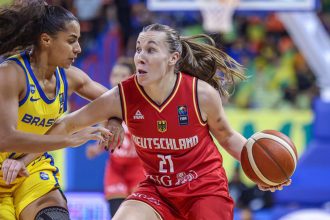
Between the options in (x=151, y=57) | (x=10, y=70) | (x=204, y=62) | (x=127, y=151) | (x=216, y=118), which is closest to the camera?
(x=10, y=70)

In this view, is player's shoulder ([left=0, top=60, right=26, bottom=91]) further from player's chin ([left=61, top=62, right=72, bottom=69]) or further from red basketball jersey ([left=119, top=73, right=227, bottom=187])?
red basketball jersey ([left=119, top=73, right=227, bottom=187])

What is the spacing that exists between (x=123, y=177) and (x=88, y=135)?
2.52 meters

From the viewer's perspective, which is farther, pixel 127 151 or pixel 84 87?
pixel 127 151

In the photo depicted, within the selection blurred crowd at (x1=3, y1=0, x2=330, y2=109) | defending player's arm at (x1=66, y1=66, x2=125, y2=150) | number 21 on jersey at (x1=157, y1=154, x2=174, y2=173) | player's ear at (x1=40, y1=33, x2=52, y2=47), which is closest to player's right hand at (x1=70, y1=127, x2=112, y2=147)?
defending player's arm at (x1=66, y1=66, x2=125, y2=150)

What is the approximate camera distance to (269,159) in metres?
4.96

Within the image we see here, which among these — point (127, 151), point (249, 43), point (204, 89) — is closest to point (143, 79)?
point (204, 89)

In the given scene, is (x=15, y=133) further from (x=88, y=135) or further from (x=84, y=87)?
(x=84, y=87)

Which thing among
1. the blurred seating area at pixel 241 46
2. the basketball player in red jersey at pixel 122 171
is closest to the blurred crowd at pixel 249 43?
the blurred seating area at pixel 241 46

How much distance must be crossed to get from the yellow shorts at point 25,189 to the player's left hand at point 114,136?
45 centimetres

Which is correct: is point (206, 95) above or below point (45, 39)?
below

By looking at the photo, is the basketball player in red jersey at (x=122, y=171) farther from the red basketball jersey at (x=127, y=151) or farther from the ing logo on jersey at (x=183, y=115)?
the ing logo on jersey at (x=183, y=115)

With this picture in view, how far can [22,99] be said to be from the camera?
184 inches

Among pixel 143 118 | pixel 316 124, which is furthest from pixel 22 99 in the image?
pixel 316 124

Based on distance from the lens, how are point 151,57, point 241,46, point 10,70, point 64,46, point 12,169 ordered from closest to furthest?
1. point 12,169
2. point 10,70
3. point 64,46
4. point 151,57
5. point 241,46
